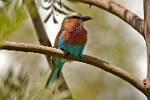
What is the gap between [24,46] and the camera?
1985 mm

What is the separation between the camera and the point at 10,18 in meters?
0.97

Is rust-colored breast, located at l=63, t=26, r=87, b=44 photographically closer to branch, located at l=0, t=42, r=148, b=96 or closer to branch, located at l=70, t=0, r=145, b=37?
branch, located at l=70, t=0, r=145, b=37

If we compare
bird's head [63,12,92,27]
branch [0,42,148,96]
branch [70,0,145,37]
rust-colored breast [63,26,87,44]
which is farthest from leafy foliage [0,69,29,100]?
bird's head [63,12,92,27]

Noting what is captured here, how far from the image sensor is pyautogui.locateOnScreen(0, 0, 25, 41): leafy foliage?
97cm

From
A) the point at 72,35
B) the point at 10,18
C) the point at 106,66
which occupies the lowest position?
the point at 72,35

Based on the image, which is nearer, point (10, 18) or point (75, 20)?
point (10, 18)

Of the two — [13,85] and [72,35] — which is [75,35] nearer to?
[72,35]

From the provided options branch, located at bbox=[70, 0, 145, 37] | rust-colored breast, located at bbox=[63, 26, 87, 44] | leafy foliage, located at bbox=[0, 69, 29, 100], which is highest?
leafy foliage, located at bbox=[0, 69, 29, 100]

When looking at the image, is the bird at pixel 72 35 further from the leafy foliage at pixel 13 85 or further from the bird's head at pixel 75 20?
the leafy foliage at pixel 13 85

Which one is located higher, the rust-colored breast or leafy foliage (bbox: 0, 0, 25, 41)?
leafy foliage (bbox: 0, 0, 25, 41)

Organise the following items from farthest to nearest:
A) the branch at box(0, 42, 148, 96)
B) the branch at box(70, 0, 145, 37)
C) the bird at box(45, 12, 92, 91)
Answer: the bird at box(45, 12, 92, 91), the branch at box(70, 0, 145, 37), the branch at box(0, 42, 148, 96)

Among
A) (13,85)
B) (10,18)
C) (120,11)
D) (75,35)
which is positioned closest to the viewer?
(10,18)

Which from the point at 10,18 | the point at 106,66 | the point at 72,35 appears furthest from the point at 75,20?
the point at 10,18

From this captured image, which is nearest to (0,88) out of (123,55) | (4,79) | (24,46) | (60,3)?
(4,79)
